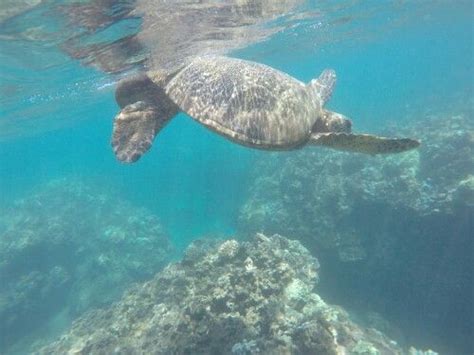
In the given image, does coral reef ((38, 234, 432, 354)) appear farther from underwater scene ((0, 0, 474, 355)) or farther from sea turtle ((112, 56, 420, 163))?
sea turtle ((112, 56, 420, 163))

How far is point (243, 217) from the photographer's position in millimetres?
22109

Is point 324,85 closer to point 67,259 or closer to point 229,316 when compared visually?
point 229,316

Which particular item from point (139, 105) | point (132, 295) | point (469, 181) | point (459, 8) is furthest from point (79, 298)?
point (459, 8)

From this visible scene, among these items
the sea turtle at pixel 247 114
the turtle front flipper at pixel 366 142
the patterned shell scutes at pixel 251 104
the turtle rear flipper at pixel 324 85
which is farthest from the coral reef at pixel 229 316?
the turtle rear flipper at pixel 324 85

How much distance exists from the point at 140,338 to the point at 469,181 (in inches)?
538

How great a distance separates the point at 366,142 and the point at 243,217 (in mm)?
16022

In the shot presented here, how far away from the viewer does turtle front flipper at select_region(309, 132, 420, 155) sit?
6.12 meters

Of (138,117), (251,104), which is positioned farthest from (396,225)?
(138,117)

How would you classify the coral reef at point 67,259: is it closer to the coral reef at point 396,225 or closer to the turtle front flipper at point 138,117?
the coral reef at point 396,225

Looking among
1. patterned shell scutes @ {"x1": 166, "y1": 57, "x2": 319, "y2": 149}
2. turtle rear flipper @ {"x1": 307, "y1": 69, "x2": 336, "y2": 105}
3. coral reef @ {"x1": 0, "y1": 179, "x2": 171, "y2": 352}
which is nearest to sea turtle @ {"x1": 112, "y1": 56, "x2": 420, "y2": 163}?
patterned shell scutes @ {"x1": 166, "y1": 57, "x2": 319, "y2": 149}

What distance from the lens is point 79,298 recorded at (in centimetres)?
2233

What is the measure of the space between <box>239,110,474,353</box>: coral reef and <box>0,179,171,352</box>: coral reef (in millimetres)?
8738

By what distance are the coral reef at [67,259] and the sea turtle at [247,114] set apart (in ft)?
50.7

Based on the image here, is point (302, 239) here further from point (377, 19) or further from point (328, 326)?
point (377, 19)
